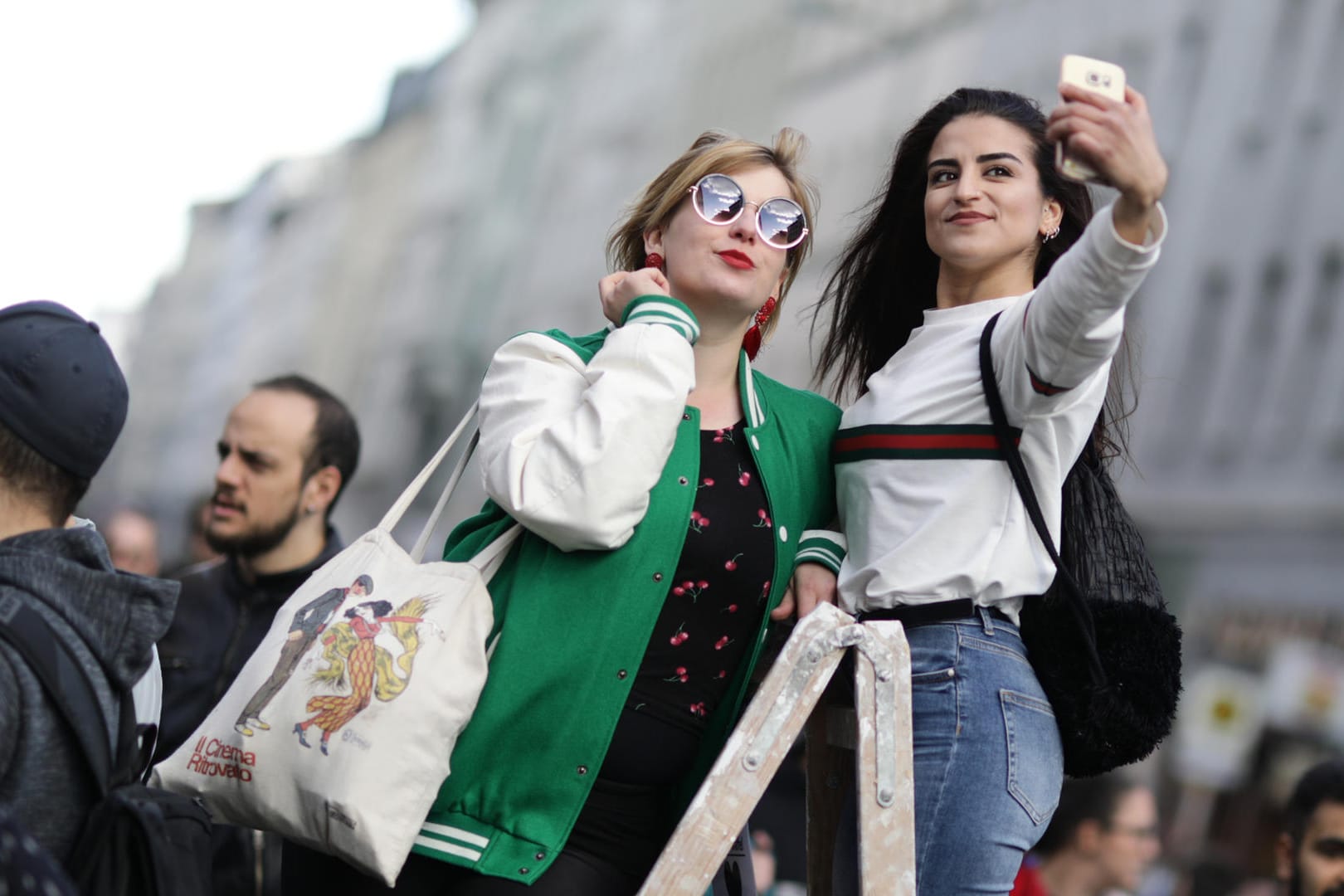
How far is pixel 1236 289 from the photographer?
19750 millimetres

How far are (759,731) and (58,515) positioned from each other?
125cm

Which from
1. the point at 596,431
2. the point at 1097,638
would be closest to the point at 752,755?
the point at 596,431

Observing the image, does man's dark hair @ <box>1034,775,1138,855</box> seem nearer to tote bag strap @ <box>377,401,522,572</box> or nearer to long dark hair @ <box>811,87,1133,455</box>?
long dark hair @ <box>811,87,1133,455</box>

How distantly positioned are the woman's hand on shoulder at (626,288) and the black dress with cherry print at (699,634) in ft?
1.14

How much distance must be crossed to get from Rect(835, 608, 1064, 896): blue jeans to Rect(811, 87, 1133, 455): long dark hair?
0.61 metres

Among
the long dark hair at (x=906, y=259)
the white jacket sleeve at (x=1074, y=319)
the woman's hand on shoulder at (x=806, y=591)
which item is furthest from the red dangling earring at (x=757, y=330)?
the white jacket sleeve at (x=1074, y=319)

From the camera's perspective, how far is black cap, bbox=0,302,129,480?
120 inches

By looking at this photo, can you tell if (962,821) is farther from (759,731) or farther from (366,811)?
(366,811)

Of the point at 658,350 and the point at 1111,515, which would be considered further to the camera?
the point at 1111,515

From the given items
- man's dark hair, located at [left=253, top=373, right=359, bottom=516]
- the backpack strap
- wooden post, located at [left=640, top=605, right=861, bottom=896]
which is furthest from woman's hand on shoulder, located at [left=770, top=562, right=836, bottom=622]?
man's dark hair, located at [left=253, top=373, right=359, bottom=516]

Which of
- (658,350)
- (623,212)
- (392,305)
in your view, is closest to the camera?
(658,350)

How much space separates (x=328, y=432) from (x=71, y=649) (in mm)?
3464

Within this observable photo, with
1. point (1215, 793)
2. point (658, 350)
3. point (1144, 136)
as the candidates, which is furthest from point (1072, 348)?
point (1215, 793)

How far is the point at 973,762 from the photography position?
10.3 ft
